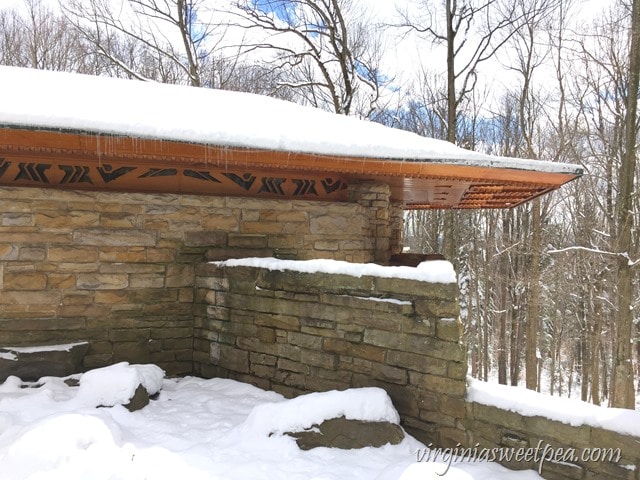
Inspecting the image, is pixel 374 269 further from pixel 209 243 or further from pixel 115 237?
pixel 115 237

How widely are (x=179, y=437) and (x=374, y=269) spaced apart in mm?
1855

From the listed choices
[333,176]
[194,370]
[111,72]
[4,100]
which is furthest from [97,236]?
[111,72]

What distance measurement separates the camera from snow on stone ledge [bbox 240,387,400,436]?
2.98m

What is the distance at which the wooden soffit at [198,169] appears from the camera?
3.71 metres

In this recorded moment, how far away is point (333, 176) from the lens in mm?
5504

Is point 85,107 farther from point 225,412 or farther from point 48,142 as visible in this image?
point 225,412

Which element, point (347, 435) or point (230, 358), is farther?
point (230, 358)

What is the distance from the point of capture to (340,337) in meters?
3.47

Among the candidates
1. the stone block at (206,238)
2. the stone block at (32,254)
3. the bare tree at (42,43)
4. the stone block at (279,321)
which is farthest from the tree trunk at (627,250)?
the bare tree at (42,43)

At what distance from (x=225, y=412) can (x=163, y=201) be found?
2.26m

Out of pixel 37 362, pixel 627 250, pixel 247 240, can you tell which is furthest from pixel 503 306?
pixel 37 362

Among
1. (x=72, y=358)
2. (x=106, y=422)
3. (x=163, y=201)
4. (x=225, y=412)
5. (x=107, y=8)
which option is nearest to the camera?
(x=106, y=422)

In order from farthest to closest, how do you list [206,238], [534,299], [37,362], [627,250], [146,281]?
[534,299] < [627,250] < [206,238] < [146,281] < [37,362]

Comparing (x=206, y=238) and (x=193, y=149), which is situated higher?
(x=193, y=149)
